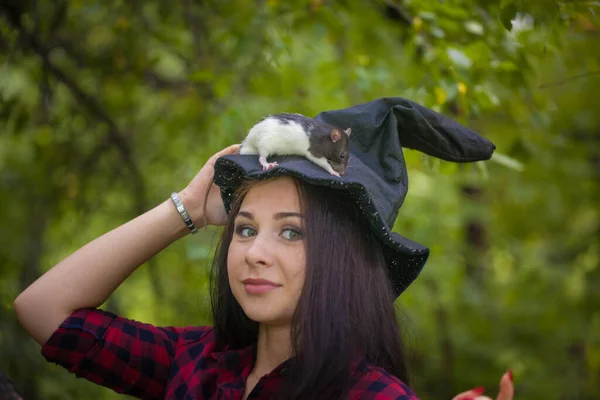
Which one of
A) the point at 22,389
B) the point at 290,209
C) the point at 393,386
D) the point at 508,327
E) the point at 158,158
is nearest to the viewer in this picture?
the point at 393,386

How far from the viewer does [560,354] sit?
741 cm

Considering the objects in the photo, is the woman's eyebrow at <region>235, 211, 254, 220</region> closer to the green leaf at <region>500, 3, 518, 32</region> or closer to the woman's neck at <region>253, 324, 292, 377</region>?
the woman's neck at <region>253, 324, 292, 377</region>

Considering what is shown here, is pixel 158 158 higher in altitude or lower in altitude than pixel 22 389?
higher

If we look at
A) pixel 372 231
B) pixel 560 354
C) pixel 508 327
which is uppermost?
pixel 372 231

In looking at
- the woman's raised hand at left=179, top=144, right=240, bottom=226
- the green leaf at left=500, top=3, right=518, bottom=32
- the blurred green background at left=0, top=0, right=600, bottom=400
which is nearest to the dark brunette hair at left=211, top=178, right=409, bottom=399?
the woman's raised hand at left=179, top=144, right=240, bottom=226

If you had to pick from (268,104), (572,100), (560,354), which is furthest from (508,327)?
(268,104)

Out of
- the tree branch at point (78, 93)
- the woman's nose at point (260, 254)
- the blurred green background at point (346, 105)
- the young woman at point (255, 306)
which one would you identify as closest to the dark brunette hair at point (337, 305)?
the young woman at point (255, 306)

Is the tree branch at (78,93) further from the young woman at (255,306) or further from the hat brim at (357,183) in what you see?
the hat brim at (357,183)

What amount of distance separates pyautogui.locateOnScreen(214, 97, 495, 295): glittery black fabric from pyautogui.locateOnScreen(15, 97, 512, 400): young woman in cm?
2

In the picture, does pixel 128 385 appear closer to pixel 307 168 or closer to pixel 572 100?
pixel 307 168

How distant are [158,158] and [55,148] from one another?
103 cm

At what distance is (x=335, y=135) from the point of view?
2.05 meters

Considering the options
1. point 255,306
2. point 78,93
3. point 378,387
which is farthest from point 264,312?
point 78,93

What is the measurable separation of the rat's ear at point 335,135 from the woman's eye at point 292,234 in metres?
0.29
